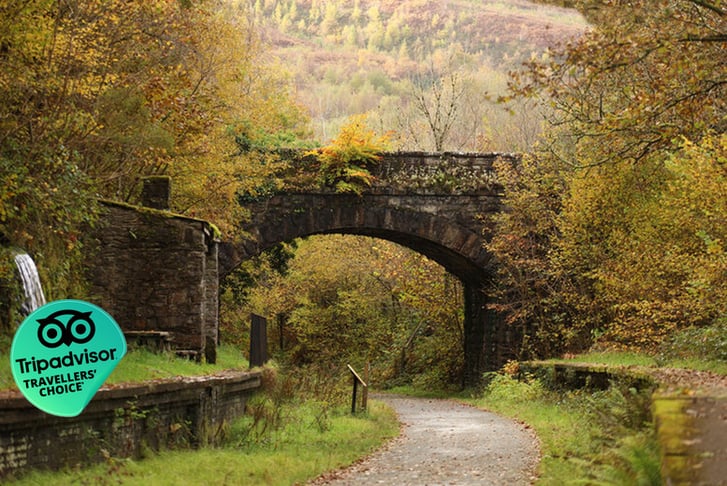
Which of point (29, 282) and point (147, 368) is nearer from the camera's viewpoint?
point (147, 368)

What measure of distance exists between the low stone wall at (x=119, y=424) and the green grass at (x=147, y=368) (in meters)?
0.41

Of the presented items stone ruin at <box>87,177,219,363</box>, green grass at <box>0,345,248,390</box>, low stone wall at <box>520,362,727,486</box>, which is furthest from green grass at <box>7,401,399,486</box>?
low stone wall at <box>520,362,727,486</box>

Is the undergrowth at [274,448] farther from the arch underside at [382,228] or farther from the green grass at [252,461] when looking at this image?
the arch underside at [382,228]

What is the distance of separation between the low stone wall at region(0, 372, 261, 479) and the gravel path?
80.9 inches

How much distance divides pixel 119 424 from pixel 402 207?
15.4 m

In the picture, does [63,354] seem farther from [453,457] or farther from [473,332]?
[473,332]

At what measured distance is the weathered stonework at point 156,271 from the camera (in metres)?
16.4

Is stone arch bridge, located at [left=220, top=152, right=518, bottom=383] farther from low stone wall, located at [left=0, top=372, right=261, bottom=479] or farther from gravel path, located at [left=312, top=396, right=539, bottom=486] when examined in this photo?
low stone wall, located at [left=0, top=372, right=261, bottom=479]

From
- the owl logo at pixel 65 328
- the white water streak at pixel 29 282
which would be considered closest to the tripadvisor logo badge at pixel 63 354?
the owl logo at pixel 65 328

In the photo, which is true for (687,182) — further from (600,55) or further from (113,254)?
(113,254)

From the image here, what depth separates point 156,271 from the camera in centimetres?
1658

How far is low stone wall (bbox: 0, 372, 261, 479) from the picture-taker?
817cm

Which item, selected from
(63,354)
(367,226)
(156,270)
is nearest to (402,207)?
(367,226)

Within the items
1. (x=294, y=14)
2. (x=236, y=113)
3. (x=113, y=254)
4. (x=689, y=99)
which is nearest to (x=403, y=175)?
(x=236, y=113)
